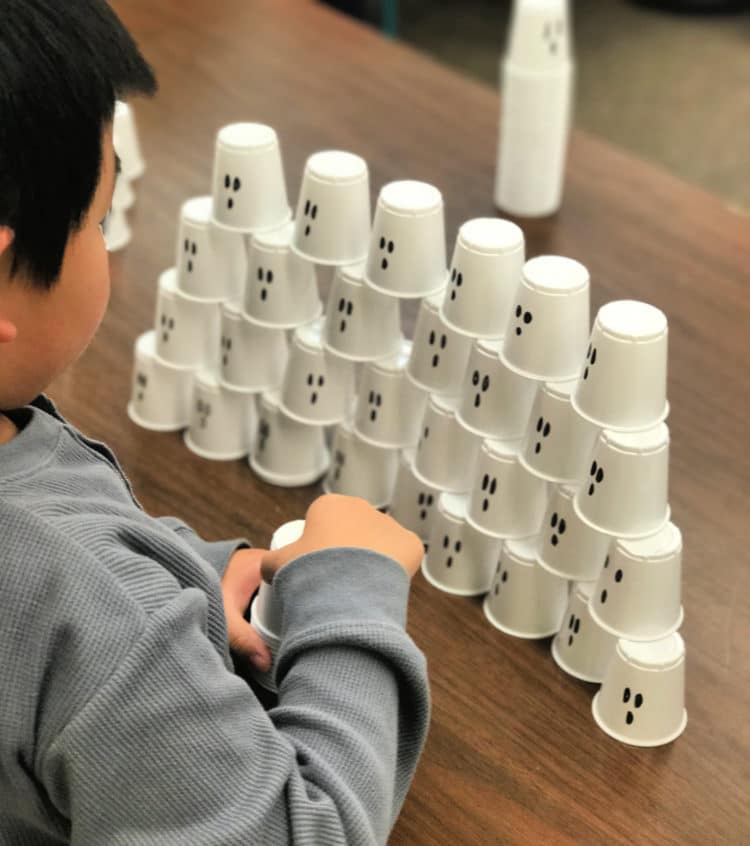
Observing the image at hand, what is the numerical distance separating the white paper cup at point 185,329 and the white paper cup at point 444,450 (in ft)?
0.76

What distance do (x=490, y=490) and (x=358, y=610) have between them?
0.25m

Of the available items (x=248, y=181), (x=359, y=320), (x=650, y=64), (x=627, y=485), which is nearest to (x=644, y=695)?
(x=627, y=485)

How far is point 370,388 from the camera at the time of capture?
40.3 inches

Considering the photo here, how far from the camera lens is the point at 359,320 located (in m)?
1.00

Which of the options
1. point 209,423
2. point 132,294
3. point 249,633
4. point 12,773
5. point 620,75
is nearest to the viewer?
point 12,773

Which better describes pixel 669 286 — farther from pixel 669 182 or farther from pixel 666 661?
pixel 666 661

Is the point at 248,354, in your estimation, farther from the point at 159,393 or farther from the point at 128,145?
the point at 128,145

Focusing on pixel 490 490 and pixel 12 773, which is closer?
pixel 12 773

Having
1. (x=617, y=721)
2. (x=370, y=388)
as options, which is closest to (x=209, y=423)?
(x=370, y=388)

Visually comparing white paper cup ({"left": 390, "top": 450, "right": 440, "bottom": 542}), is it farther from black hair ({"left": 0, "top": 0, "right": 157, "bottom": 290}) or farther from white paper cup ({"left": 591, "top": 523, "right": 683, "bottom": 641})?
black hair ({"left": 0, "top": 0, "right": 157, "bottom": 290})

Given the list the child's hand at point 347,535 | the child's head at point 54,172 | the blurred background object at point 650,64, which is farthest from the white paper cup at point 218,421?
the blurred background object at point 650,64

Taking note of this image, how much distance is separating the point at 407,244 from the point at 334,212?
0.07 m

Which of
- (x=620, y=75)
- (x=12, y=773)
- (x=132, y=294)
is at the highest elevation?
(x=12, y=773)

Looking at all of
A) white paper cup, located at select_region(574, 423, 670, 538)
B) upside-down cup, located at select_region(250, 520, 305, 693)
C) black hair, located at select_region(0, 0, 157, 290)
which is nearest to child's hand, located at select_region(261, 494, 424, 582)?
upside-down cup, located at select_region(250, 520, 305, 693)
